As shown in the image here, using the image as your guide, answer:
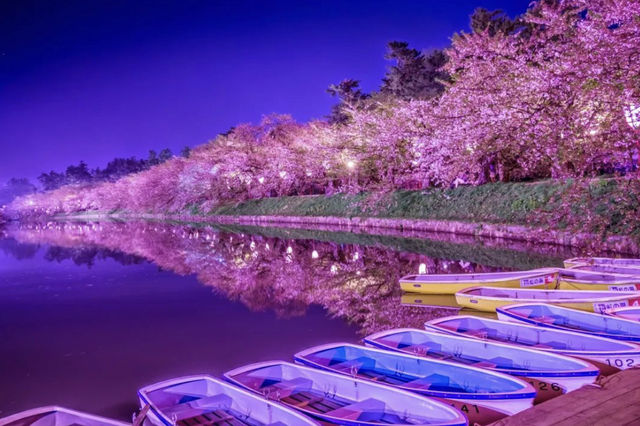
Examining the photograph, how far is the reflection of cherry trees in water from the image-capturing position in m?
11.2

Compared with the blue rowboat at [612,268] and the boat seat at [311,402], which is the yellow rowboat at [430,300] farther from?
the boat seat at [311,402]

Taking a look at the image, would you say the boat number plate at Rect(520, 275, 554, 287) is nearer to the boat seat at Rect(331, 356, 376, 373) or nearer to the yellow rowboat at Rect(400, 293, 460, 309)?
the yellow rowboat at Rect(400, 293, 460, 309)

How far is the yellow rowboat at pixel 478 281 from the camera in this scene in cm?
1103

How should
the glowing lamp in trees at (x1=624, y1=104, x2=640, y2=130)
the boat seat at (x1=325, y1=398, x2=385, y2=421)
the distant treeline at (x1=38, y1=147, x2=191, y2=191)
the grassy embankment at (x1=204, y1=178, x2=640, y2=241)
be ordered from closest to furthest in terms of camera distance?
the boat seat at (x1=325, y1=398, x2=385, y2=421)
the glowing lamp in trees at (x1=624, y1=104, x2=640, y2=130)
the grassy embankment at (x1=204, y1=178, x2=640, y2=241)
the distant treeline at (x1=38, y1=147, x2=191, y2=191)

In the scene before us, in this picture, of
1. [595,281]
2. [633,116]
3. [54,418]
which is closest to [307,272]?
[595,281]

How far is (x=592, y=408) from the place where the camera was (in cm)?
419

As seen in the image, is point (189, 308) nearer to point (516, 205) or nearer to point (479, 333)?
point (479, 333)

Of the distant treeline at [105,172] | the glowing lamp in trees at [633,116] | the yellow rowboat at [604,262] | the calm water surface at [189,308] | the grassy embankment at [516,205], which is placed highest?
the distant treeline at [105,172]

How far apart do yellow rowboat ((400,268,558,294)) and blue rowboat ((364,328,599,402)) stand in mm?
4865

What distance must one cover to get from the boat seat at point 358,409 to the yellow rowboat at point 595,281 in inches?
284

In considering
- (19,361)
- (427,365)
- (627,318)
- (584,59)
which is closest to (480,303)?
(627,318)

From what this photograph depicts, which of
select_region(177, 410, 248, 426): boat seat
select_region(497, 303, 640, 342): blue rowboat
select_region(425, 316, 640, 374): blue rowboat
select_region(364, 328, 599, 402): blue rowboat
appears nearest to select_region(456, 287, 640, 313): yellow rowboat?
select_region(497, 303, 640, 342): blue rowboat

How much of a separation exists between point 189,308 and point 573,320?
870 centimetres

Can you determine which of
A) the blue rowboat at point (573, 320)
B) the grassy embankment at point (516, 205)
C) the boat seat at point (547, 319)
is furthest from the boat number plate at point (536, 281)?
the boat seat at point (547, 319)
